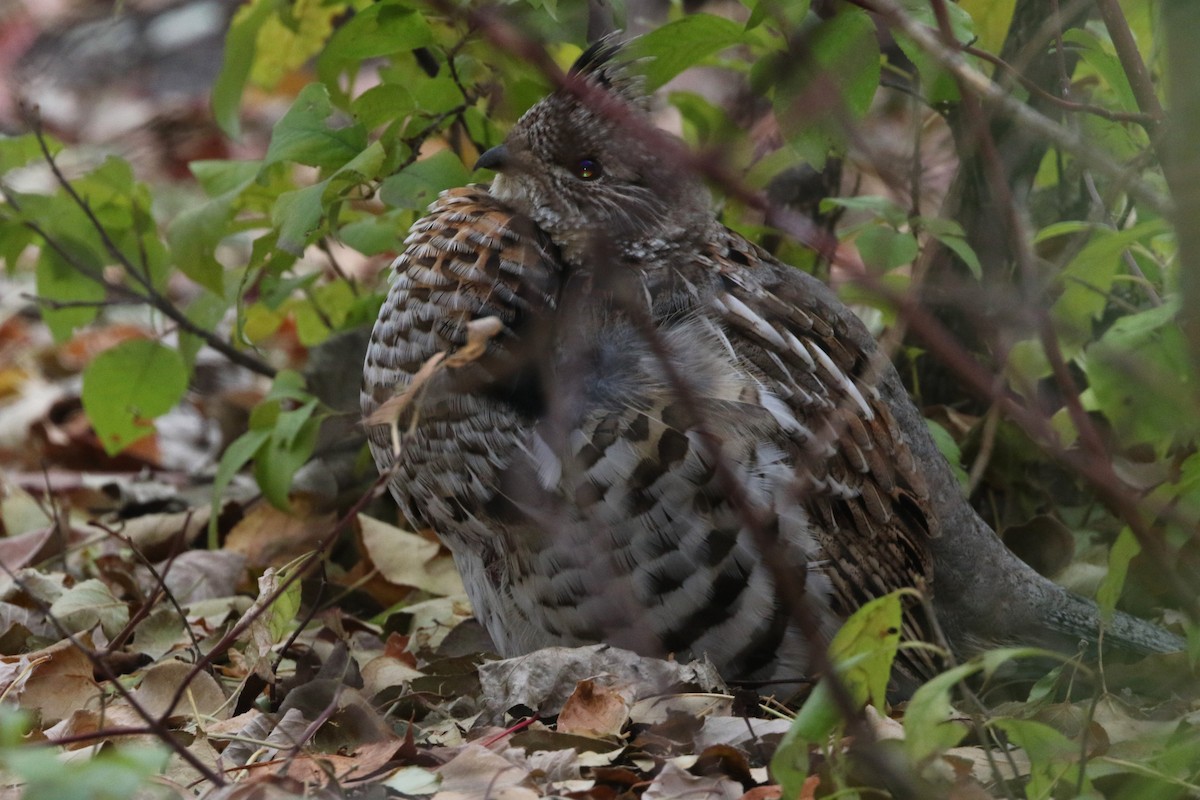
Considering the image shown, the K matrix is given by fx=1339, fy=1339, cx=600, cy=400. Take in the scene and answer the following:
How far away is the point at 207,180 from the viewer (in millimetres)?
4297

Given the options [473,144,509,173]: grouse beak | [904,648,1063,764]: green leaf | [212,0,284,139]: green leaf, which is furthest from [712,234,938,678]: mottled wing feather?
[212,0,284,139]: green leaf

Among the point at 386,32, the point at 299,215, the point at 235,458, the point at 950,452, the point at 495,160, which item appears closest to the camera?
the point at 299,215

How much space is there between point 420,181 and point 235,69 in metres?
1.15

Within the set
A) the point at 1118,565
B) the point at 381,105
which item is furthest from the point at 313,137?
the point at 1118,565

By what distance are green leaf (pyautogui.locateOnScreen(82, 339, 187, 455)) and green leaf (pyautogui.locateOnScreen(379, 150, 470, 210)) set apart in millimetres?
1378

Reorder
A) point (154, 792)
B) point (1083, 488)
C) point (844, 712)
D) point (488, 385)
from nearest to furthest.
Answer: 1. point (844, 712)
2. point (154, 792)
3. point (488, 385)
4. point (1083, 488)

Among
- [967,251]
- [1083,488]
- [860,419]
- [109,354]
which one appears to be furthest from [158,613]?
[1083,488]

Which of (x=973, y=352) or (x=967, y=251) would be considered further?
(x=973, y=352)

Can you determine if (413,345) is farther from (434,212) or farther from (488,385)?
(434,212)

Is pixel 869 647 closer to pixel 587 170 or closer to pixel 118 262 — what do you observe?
pixel 587 170

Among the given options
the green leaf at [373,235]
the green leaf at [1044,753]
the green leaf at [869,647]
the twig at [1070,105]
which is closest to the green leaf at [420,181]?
the green leaf at [373,235]

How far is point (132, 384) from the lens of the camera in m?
4.71

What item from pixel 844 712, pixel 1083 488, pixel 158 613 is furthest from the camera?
pixel 1083 488

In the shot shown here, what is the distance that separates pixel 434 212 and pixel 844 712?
2.30 m
